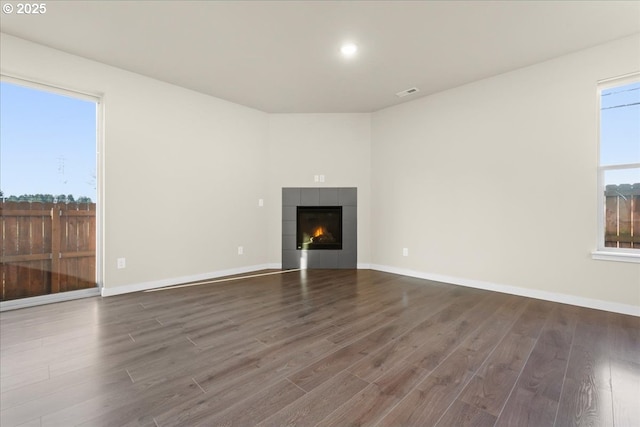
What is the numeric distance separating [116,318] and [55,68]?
264cm

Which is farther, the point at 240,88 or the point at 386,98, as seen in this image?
the point at 386,98

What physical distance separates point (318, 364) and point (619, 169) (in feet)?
11.2

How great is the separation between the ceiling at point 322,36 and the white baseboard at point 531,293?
2.55 meters

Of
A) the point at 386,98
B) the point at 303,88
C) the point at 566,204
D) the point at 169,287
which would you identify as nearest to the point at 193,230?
the point at 169,287

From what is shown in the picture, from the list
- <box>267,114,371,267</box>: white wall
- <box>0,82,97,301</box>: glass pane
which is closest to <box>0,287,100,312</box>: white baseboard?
<box>0,82,97,301</box>: glass pane

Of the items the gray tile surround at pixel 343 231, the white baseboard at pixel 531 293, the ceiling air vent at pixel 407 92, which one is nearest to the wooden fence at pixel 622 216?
the white baseboard at pixel 531 293

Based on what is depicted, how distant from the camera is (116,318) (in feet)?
8.13

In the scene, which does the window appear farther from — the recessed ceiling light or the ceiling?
the recessed ceiling light

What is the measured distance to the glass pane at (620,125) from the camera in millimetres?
2658

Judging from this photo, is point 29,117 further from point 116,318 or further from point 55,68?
point 116,318

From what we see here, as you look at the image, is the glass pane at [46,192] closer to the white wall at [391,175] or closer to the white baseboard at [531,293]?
the white wall at [391,175]

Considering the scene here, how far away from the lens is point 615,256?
2.61m

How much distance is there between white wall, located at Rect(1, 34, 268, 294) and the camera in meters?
3.11

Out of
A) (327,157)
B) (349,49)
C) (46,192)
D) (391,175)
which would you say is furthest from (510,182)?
(46,192)
